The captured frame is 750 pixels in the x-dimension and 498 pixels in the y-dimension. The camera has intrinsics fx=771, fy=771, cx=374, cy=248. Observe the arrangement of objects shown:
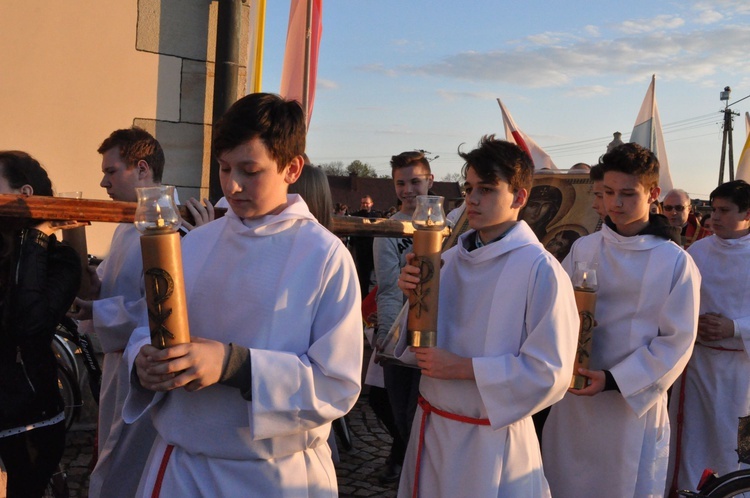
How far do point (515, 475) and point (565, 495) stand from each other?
3.57 feet

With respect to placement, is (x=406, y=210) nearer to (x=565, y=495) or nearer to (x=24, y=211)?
Answer: (x=565, y=495)

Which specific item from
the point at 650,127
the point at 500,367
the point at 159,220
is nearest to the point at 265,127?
the point at 159,220

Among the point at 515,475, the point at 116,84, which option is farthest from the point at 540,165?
the point at 515,475

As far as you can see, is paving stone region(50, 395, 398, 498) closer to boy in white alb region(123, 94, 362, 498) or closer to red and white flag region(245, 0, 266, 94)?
boy in white alb region(123, 94, 362, 498)

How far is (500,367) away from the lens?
2.92m

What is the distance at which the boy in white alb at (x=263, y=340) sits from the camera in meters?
2.19

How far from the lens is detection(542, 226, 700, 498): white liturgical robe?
3748mm

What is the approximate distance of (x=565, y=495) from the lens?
13.0 ft

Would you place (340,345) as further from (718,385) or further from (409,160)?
(718,385)

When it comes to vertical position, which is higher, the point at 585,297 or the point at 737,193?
the point at 737,193

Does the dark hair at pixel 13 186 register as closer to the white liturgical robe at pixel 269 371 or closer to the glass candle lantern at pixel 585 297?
the white liturgical robe at pixel 269 371

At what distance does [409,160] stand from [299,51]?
3.57 m

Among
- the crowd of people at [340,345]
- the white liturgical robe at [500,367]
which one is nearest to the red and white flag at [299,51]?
the crowd of people at [340,345]

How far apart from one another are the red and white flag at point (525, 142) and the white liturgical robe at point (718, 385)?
4.50 meters
